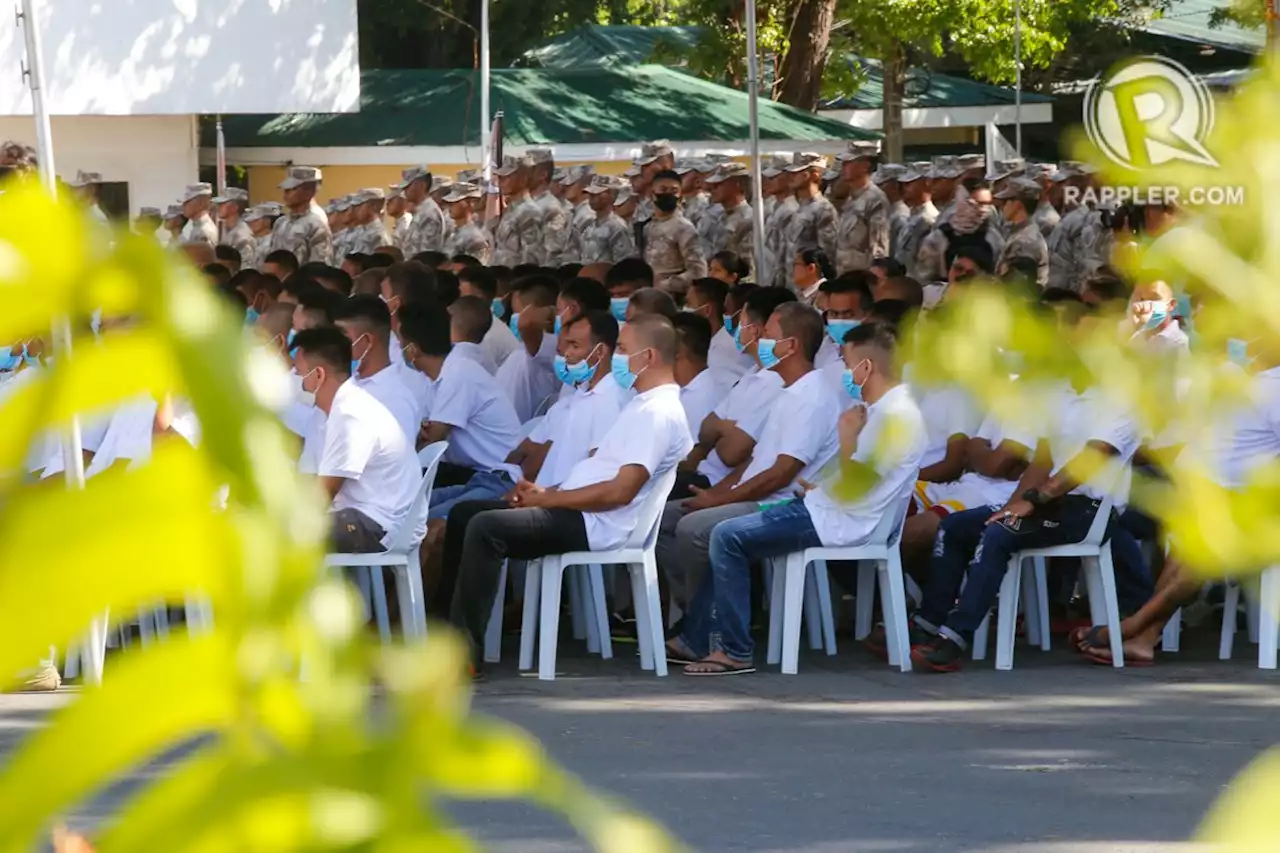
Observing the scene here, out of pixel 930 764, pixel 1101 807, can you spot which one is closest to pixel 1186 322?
pixel 1101 807

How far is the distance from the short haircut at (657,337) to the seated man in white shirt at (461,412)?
124 cm

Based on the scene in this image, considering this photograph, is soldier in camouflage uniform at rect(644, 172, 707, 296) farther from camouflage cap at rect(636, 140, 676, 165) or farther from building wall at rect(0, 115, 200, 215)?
building wall at rect(0, 115, 200, 215)

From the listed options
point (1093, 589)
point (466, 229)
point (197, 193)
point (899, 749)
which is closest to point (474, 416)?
point (1093, 589)

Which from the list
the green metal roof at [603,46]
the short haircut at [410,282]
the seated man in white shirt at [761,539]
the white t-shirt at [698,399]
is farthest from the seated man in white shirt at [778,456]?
the green metal roof at [603,46]

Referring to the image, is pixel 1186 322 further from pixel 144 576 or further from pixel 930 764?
pixel 930 764

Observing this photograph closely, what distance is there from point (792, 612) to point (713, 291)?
3878mm

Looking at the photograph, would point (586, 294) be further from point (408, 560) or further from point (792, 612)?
point (792, 612)

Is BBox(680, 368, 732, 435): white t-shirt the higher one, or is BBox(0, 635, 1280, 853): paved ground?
BBox(680, 368, 732, 435): white t-shirt

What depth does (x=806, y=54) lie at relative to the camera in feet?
81.0

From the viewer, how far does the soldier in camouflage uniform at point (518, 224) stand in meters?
16.5

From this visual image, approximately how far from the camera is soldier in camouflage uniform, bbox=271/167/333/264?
16312mm

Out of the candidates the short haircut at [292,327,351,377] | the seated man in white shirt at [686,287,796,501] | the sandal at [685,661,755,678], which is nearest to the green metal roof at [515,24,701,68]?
the seated man in white shirt at [686,287,796,501]

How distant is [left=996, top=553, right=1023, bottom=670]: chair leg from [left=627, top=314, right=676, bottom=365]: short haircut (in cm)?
142

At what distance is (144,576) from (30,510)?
24 millimetres
